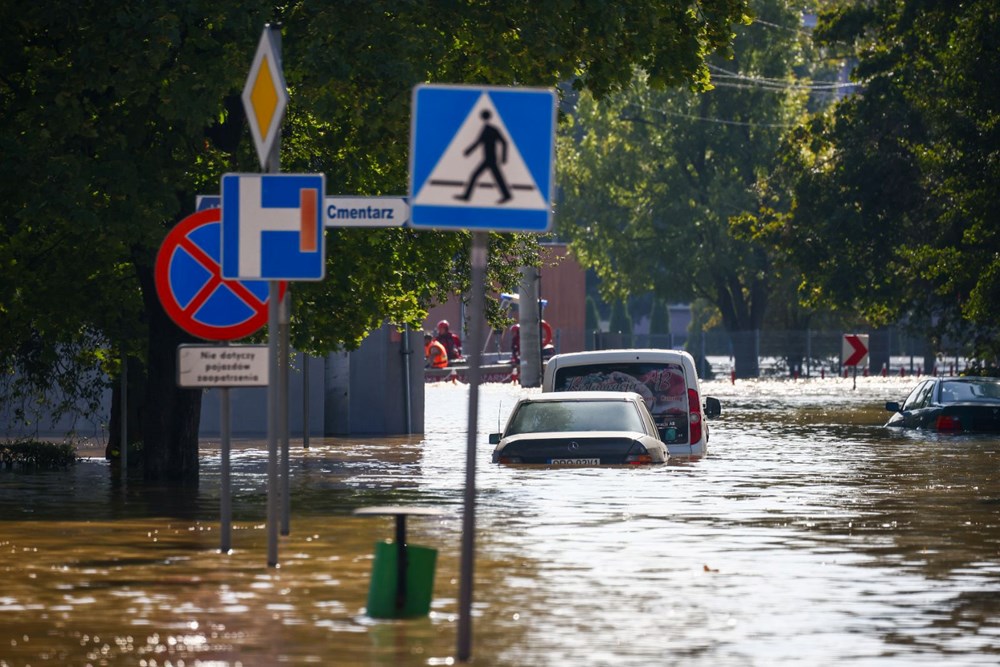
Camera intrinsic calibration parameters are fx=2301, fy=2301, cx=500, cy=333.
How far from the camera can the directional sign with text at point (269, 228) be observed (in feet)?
47.2

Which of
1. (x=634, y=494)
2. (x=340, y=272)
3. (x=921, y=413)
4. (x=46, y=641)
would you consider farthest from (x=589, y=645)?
(x=921, y=413)

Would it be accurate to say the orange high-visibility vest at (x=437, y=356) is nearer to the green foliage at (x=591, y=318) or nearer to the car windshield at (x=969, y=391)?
the car windshield at (x=969, y=391)

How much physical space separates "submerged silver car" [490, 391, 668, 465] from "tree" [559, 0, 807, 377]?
67.7m

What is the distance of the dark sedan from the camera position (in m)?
35.4

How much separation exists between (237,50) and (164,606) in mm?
9535

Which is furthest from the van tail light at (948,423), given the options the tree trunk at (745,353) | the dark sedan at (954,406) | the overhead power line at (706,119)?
the tree trunk at (745,353)

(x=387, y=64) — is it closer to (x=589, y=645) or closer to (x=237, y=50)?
(x=237, y=50)

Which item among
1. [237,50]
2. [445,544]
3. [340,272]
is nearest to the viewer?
[445,544]

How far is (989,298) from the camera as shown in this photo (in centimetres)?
3750

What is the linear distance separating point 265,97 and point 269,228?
0.85 metres

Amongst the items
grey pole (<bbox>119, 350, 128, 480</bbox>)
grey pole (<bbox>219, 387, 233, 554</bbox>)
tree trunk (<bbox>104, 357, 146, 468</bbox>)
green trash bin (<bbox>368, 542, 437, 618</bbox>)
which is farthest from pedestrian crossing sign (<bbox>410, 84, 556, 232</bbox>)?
tree trunk (<bbox>104, 357, 146, 468</bbox>)

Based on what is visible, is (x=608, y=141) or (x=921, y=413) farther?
(x=608, y=141)

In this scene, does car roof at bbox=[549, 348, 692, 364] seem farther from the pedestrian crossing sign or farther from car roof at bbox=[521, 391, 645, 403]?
the pedestrian crossing sign

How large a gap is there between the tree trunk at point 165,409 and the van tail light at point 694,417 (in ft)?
20.9
